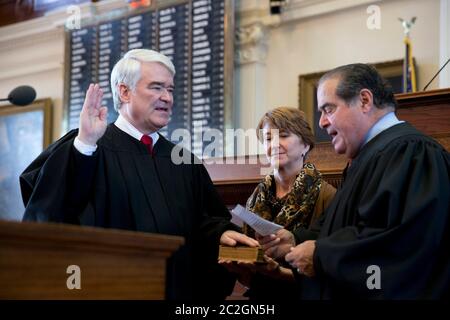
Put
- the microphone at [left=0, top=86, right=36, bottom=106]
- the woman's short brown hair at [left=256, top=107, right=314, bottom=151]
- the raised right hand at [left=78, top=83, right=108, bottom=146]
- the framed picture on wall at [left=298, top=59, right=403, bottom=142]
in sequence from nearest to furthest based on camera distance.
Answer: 1. the raised right hand at [left=78, top=83, right=108, bottom=146]
2. the woman's short brown hair at [left=256, top=107, right=314, bottom=151]
3. the microphone at [left=0, top=86, right=36, bottom=106]
4. the framed picture on wall at [left=298, top=59, right=403, bottom=142]

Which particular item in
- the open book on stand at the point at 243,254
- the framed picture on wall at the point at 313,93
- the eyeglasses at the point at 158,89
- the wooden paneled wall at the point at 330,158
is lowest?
the open book on stand at the point at 243,254

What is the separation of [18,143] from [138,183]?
6.99m

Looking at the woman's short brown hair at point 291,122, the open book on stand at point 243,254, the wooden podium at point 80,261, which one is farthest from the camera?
the woman's short brown hair at point 291,122

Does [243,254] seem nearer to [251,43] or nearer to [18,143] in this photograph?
[251,43]

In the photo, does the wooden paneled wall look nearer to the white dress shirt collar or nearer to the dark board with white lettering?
the white dress shirt collar

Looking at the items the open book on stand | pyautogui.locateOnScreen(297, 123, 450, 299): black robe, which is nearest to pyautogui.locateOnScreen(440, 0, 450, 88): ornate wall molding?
pyautogui.locateOnScreen(297, 123, 450, 299): black robe

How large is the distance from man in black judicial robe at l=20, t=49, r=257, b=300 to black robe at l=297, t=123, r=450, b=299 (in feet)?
2.13

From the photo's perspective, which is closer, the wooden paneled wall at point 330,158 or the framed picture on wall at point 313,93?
the wooden paneled wall at point 330,158

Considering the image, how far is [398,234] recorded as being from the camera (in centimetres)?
247

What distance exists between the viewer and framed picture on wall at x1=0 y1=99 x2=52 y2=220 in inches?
378

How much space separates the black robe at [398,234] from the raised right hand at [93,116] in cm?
122

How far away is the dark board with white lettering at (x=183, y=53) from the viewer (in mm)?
7727

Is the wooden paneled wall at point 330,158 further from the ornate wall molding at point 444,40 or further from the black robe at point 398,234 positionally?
the ornate wall molding at point 444,40

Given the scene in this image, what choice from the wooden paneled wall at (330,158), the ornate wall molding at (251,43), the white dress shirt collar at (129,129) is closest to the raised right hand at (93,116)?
the white dress shirt collar at (129,129)
